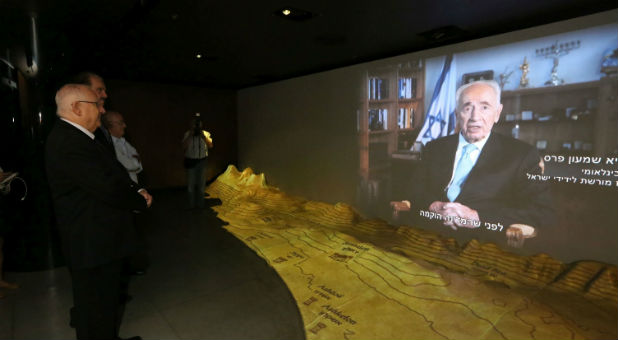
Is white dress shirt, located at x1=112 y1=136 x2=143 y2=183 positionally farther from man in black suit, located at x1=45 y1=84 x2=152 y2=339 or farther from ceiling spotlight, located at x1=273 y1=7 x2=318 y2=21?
ceiling spotlight, located at x1=273 y1=7 x2=318 y2=21

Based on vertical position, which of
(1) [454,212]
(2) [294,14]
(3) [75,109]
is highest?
(2) [294,14]

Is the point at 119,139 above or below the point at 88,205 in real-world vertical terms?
above

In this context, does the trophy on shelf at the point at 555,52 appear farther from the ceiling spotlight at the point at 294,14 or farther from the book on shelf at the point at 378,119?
the ceiling spotlight at the point at 294,14

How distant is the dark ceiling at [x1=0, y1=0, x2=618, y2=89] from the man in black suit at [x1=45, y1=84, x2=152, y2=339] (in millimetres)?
1353

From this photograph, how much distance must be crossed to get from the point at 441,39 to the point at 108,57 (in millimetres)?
4079

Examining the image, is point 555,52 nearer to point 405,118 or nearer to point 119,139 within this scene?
point 405,118

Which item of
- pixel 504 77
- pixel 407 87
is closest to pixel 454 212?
pixel 504 77

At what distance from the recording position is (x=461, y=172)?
3.55m

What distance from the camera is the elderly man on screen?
308 centimetres

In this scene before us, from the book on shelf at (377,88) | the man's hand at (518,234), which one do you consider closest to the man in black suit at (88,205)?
the man's hand at (518,234)

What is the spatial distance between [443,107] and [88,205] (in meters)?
3.38

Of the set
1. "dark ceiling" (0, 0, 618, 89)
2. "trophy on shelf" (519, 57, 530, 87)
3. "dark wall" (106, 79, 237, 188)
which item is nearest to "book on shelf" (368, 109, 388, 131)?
"dark ceiling" (0, 0, 618, 89)

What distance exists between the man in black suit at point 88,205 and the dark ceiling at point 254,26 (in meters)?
1.35

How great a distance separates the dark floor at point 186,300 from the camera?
2064mm
